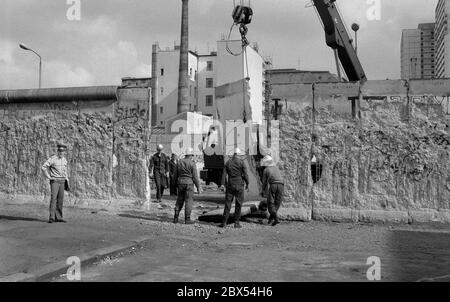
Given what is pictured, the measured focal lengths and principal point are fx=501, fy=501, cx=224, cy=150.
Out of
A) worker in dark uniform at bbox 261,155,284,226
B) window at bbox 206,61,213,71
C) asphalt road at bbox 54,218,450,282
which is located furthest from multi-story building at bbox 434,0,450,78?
window at bbox 206,61,213,71

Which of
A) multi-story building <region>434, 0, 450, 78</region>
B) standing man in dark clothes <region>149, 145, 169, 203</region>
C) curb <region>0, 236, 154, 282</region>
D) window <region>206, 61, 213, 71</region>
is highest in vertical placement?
window <region>206, 61, 213, 71</region>

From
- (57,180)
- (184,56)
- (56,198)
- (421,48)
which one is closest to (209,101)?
(184,56)

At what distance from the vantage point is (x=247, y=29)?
14.4m

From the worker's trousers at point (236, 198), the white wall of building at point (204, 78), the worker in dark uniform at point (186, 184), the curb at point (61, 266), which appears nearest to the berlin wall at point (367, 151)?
the worker's trousers at point (236, 198)

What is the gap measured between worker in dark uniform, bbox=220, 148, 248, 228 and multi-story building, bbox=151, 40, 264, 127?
47.9 m

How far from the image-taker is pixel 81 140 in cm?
1286

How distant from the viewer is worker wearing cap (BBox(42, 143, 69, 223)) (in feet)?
33.8

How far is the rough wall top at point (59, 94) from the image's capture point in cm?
1273

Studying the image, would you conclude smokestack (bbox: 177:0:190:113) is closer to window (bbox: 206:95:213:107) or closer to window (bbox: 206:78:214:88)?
window (bbox: 206:95:213:107)

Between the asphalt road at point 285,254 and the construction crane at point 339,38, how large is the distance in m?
5.80

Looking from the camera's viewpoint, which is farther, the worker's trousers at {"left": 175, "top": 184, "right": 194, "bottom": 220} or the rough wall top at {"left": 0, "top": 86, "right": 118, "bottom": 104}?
the rough wall top at {"left": 0, "top": 86, "right": 118, "bottom": 104}

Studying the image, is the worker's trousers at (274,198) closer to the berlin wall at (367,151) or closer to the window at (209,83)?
the berlin wall at (367,151)

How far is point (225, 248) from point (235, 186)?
109 inches

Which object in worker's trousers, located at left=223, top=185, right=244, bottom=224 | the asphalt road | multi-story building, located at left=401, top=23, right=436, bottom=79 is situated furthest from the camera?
multi-story building, located at left=401, top=23, right=436, bottom=79
